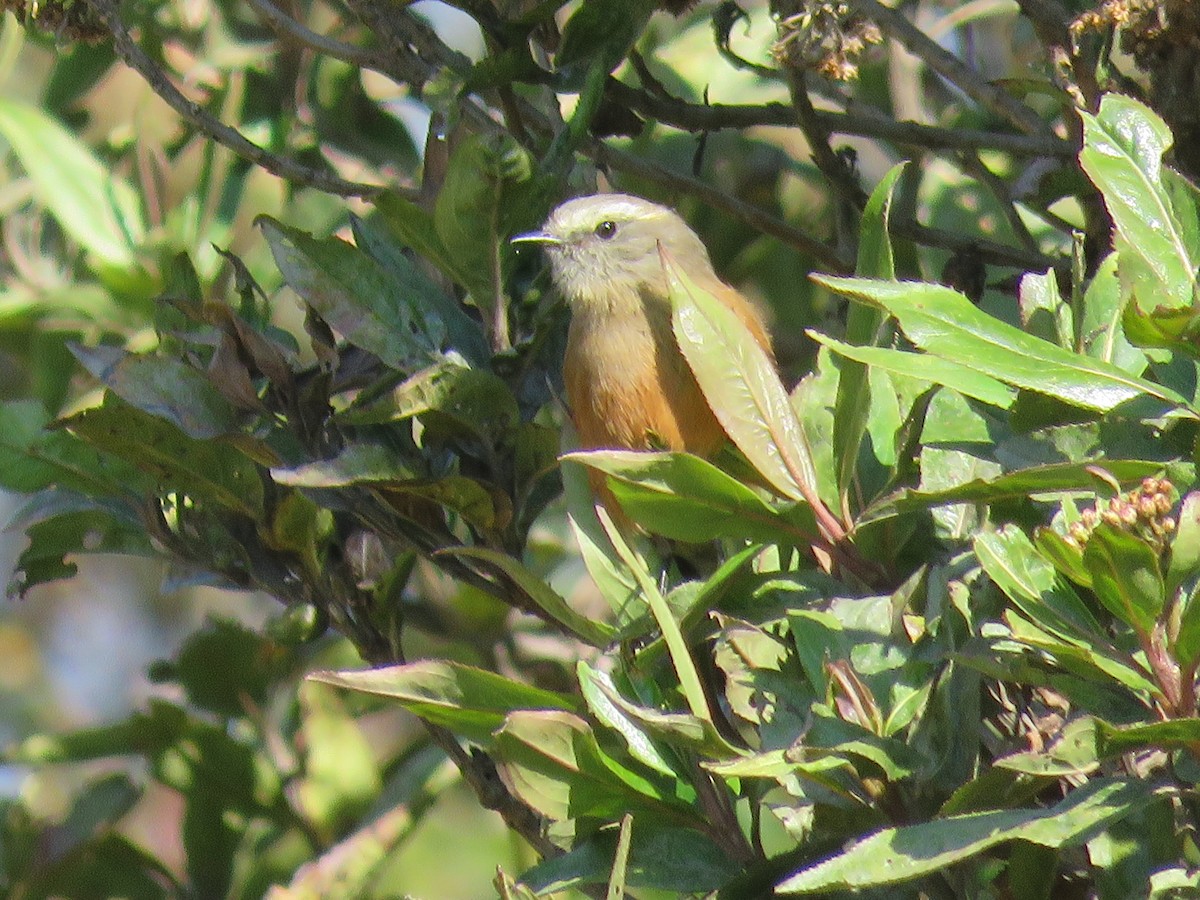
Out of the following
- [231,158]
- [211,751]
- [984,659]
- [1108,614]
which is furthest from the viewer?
[231,158]

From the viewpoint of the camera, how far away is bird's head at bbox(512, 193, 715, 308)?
3.15 meters

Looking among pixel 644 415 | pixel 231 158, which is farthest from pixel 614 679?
pixel 231 158

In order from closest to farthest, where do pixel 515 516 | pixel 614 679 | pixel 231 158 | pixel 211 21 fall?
pixel 614 679
pixel 515 516
pixel 231 158
pixel 211 21

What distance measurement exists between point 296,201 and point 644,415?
1083mm

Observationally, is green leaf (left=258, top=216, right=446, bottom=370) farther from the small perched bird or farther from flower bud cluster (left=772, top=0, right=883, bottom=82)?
flower bud cluster (left=772, top=0, right=883, bottom=82)

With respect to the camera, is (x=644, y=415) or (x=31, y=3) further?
(x=644, y=415)

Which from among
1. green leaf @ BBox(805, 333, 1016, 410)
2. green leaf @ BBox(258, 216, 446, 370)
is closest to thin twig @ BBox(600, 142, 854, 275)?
green leaf @ BBox(258, 216, 446, 370)

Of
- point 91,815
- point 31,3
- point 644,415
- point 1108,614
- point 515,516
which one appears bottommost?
point 91,815

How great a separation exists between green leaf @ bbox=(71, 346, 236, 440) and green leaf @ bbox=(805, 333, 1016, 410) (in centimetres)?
85

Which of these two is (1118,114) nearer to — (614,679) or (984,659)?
(984,659)

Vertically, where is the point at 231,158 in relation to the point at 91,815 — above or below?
above

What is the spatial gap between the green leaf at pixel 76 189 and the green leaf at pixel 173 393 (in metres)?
1.29

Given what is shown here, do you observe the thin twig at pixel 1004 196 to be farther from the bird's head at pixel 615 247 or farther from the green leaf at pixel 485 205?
the green leaf at pixel 485 205

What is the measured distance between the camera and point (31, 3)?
2.29 metres
